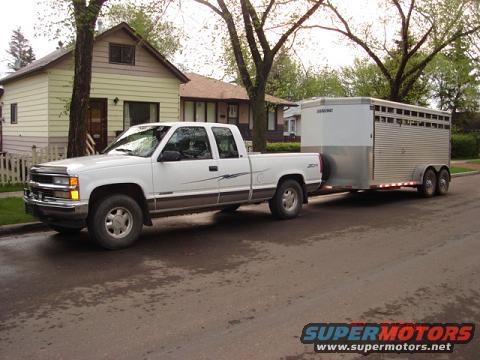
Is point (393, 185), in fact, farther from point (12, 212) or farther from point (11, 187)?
point (11, 187)

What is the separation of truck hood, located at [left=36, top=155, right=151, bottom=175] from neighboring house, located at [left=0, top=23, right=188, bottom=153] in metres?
11.7

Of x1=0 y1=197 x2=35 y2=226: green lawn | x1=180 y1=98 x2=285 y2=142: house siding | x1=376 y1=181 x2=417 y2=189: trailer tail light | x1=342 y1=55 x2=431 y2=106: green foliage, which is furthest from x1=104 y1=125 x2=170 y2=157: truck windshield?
x1=342 y1=55 x2=431 y2=106: green foliage

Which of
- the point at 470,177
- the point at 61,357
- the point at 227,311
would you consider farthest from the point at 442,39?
the point at 61,357

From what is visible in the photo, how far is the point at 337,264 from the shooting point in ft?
22.3

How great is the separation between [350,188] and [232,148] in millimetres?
4276

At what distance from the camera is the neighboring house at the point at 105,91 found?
63.4 ft

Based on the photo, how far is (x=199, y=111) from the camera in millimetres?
29875

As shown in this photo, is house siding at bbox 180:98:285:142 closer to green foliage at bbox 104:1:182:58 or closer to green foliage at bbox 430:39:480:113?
green foliage at bbox 104:1:182:58

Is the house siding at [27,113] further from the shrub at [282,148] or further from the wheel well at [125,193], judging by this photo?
the wheel well at [125,193]

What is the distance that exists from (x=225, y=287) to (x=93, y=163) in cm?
306

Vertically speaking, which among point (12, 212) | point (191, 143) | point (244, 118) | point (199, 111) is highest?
point (199, 111)

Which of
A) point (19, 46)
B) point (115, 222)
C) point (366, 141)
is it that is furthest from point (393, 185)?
point (19, 46)

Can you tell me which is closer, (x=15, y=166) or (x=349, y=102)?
(x=349, y=102)

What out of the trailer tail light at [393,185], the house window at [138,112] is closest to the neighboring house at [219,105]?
the house window at [138,112]
